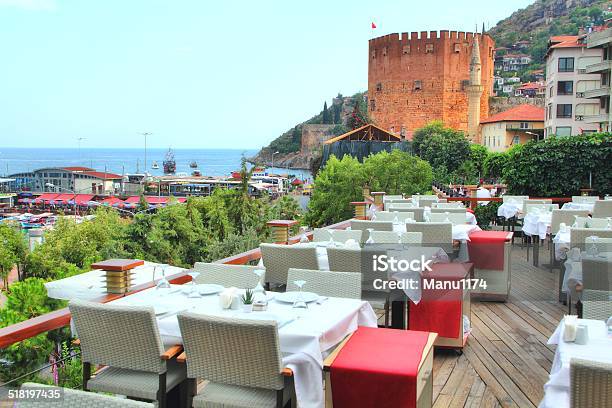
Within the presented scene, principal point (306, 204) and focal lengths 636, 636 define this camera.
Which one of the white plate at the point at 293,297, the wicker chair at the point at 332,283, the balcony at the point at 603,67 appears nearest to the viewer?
the white plate at the point at 293,297

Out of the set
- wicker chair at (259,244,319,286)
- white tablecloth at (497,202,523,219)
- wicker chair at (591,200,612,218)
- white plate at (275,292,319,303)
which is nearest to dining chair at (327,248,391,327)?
wicker chair at (259,244,319,286)

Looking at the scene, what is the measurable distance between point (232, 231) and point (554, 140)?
7.76m

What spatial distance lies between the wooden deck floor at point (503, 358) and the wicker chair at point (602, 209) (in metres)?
3.02

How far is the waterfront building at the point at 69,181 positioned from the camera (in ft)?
279

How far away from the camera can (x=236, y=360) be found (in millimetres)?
3141

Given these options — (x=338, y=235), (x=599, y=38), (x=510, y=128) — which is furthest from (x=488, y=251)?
(x=510, y=128)

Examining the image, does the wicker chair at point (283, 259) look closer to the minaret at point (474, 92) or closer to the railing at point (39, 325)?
the railing at point (39, 325)

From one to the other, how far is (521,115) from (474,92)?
7.01m

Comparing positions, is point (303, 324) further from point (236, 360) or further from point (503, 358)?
point (503, 358)

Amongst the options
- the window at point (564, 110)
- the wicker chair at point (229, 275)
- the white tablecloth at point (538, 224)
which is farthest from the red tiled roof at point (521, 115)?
the wicker chair at point (229, 275)

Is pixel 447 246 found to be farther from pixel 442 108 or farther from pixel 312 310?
pixel 442 108

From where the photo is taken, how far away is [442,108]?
5500 centimetres

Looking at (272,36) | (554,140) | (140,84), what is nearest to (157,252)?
(554,140)

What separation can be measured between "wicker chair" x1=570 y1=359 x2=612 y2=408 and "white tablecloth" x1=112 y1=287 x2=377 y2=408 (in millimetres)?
1294
